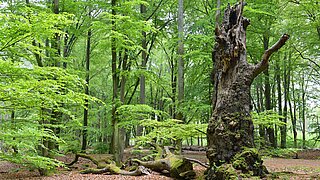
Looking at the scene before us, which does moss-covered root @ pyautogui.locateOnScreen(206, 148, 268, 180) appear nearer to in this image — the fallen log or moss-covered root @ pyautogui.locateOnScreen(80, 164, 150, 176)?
the fallen log

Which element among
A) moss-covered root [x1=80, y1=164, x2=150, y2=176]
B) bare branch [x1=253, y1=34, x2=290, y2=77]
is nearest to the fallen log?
moss-covered root [x1=80, y1=164, x2=150, y2=176]

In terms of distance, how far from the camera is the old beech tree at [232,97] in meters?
6.21

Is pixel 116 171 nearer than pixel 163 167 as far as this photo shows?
No

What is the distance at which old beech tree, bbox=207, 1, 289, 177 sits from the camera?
621 centimetres

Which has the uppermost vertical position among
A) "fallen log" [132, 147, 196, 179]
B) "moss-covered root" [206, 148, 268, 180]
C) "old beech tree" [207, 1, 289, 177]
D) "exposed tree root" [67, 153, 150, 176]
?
"old beech tree" [207, 1, 289, 177]

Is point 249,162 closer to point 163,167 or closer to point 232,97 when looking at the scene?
point 232,97

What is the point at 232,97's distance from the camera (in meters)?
6.45

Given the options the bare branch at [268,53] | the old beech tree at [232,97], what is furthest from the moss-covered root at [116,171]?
the bare branch at [268,53]

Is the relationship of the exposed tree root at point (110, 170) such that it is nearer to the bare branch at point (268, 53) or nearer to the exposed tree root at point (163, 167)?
the exposed tree root at point (163, 167)

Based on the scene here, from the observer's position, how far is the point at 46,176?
26.1 ft

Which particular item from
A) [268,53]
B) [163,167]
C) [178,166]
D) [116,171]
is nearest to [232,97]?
[268,53]

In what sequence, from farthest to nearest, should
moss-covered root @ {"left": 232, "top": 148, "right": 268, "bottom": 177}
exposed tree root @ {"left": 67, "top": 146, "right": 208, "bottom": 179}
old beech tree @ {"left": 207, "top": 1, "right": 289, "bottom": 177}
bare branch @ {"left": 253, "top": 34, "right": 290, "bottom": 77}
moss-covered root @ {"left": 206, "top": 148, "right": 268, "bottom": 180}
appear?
1. exposed tree root @ {"left": 67, "top": 146, "right": 208, "bottom": 179}
2. old beech tree @ {"left": 207, "top": 1, "right": 289, "bottom": 177}
3. bare branch @ {"left": 253, "top": 34, "right": 290, "bottom": 77}
4. moss-covered root @ {"left": 232, "top": 148, "right": 268, "bottom": 177}
5. moss-covered root @ {"left": 206, "top": 148, "right": 268, "bottom": 180}

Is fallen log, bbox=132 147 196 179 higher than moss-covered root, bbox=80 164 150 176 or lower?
higher

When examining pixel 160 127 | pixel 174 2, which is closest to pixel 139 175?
pixel 160 127
